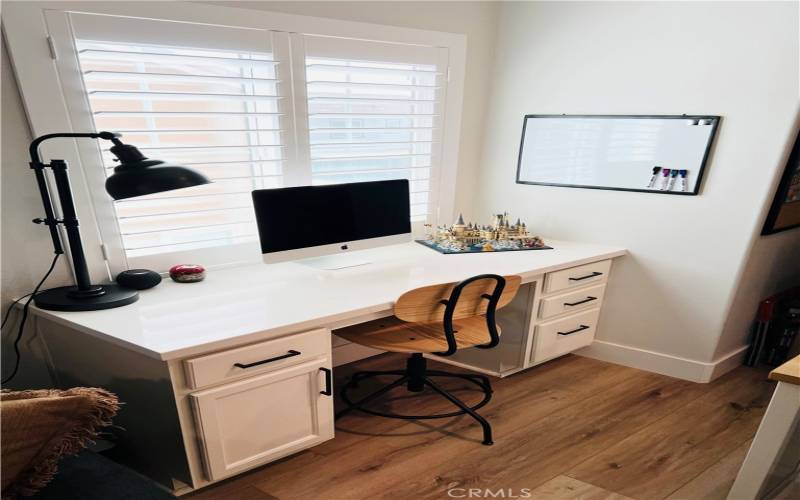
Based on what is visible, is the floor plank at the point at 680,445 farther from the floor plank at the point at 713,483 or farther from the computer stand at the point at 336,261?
the computer stand at the point at 336,261

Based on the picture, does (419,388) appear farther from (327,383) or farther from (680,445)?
(680,445)

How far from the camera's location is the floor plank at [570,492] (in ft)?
5.31

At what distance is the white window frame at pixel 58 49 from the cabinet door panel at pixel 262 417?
801 mm

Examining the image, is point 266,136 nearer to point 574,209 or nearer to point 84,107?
point 84,107

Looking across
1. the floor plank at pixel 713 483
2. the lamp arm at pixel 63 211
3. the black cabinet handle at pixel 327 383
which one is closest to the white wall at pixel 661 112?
the floor plank at pixel 713 483

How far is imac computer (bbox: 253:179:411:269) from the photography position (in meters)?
1.84

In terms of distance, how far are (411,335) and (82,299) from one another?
123 centimetres

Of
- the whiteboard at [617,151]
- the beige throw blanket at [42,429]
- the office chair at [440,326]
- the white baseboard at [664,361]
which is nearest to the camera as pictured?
the beige throw blanket at [42,429]

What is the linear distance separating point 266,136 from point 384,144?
0.62 m

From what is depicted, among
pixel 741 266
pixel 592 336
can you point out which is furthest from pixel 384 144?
pixel 741 266

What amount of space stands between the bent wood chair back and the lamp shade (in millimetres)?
852

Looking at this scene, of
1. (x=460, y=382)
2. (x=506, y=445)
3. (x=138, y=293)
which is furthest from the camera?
(x=460, y=382)

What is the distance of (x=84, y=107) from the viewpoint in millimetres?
1568
